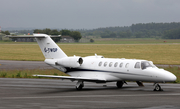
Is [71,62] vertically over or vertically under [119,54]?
over

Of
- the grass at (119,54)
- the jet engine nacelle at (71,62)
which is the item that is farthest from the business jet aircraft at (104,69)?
the grass at (119,54)

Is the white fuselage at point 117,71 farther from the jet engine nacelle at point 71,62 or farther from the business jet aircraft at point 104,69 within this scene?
the jet engine nacelle at point 71,62

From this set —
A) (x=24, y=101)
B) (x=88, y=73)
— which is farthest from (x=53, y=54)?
(x=24, y=101)

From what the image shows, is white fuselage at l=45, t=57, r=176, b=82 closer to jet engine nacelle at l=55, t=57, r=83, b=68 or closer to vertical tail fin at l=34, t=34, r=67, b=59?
jet engine nacelle at l=55, t=57, r=83, b=68

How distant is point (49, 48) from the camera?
26391 millimetres

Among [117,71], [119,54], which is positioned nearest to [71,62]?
[117,71]

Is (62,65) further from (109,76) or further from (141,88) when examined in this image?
(141,88)

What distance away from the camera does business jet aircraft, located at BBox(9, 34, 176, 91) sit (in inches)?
850

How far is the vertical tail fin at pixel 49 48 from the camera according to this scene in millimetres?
26297

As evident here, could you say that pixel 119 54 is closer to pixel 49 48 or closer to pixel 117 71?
pixel 49 48

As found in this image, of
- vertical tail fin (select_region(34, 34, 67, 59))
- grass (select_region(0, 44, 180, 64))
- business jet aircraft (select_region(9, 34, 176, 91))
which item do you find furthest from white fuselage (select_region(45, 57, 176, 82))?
grass (select_region(0, 44, 180, 64))

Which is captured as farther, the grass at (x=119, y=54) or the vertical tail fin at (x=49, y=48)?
the grass at (x=119, y=54)

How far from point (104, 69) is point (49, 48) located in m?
5.59

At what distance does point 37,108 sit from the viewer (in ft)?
48.7
